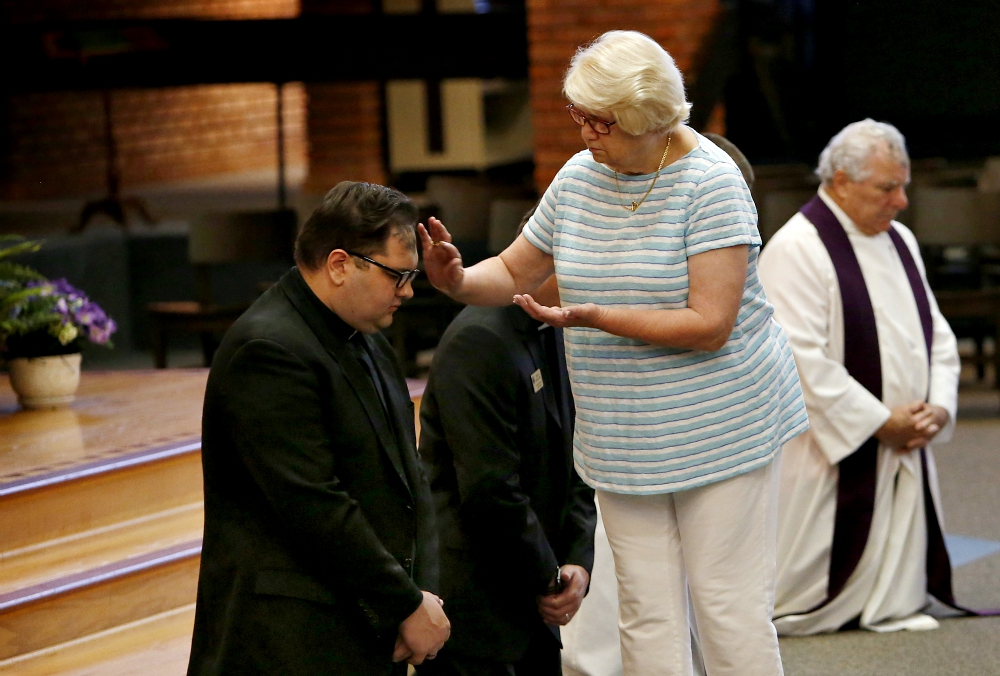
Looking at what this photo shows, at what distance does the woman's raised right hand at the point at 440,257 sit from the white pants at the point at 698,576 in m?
0.49

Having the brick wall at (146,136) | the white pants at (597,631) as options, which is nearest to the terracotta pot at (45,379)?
the white pants at (597,631)

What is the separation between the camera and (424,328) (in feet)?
23.3

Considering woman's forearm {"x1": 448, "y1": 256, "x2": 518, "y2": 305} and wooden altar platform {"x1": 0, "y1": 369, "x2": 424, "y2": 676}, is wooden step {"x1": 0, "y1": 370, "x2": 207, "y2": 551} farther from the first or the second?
woman's forearm {"x1": 448, "y1": 256, "x2": 518, "y2": 305}

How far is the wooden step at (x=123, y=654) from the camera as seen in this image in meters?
3.04

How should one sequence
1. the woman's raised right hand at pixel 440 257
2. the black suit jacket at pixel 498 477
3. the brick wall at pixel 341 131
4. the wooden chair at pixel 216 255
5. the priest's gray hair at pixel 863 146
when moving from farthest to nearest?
the brick wall at pixel 341 131, the wooden chair at pixel 216 255, the priest's gray hair at pixel 863 146, the black suit jacket at pixel 498 477, the woman's raised right hand at pixel 440 257

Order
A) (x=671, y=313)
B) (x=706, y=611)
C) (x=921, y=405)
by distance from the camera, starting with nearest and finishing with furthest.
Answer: (x=671, y=313)
(x=706, y=611)
(x=921, y=405)

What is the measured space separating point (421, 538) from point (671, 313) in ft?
1.89

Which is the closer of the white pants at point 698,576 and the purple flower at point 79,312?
the white pants at point 698,576

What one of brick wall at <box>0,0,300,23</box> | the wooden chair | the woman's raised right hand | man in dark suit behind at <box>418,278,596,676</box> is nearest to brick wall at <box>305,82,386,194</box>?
brick wall at <box>0,0,300,23</box>

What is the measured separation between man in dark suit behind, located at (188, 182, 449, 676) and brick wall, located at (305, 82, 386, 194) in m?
9.07

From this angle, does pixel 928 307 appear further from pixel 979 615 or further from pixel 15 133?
pixel 15 133

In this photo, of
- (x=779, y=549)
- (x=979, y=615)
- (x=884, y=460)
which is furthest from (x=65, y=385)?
(x=979, y=615)

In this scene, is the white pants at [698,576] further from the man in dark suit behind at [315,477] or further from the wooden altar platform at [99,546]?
the wooden altar platform at [99,546]

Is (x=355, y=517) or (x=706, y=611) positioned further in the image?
(x=706, y=611)
